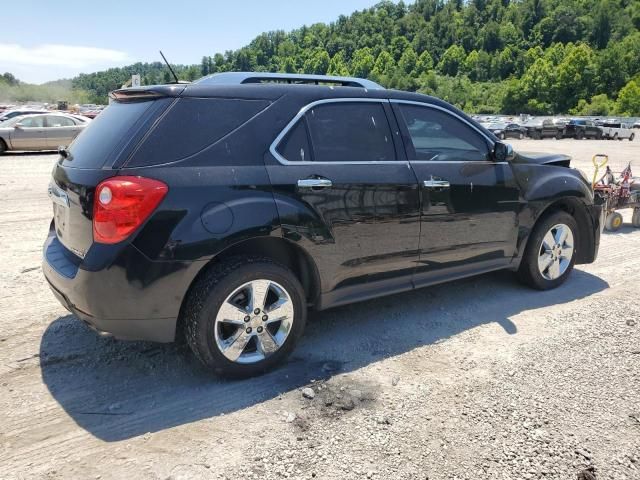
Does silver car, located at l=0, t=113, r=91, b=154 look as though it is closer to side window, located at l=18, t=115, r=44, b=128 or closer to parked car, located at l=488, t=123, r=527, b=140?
side window, located at l=18, t=115, r=44, b=128

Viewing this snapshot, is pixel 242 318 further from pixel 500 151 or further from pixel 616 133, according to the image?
pixel 616 133

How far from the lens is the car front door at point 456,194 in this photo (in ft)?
13.1

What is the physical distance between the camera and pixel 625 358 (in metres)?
3.71

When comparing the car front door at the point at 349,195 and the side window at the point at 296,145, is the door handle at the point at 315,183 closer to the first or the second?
the car front door at the point at 349,195

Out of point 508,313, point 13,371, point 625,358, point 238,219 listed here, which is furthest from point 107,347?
point 625,358

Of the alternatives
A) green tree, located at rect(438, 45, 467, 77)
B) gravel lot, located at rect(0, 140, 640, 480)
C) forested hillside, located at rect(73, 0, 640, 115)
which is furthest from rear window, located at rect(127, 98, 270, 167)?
green tree, located at rect(438, 45, 467, 77)

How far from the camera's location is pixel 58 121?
58.3 ft

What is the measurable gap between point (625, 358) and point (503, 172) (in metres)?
1.73

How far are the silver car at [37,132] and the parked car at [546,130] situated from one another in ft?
122

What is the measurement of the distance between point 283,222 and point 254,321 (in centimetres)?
65

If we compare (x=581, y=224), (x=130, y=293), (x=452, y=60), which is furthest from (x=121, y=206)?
(x=452, y=60)

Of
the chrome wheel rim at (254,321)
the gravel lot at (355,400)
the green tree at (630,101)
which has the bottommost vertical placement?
the gravel lot at (355,400)

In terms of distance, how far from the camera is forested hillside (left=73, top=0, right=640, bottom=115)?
119 metres

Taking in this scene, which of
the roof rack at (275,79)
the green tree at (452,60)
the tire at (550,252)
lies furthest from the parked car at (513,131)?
the green tree at (452,60)
